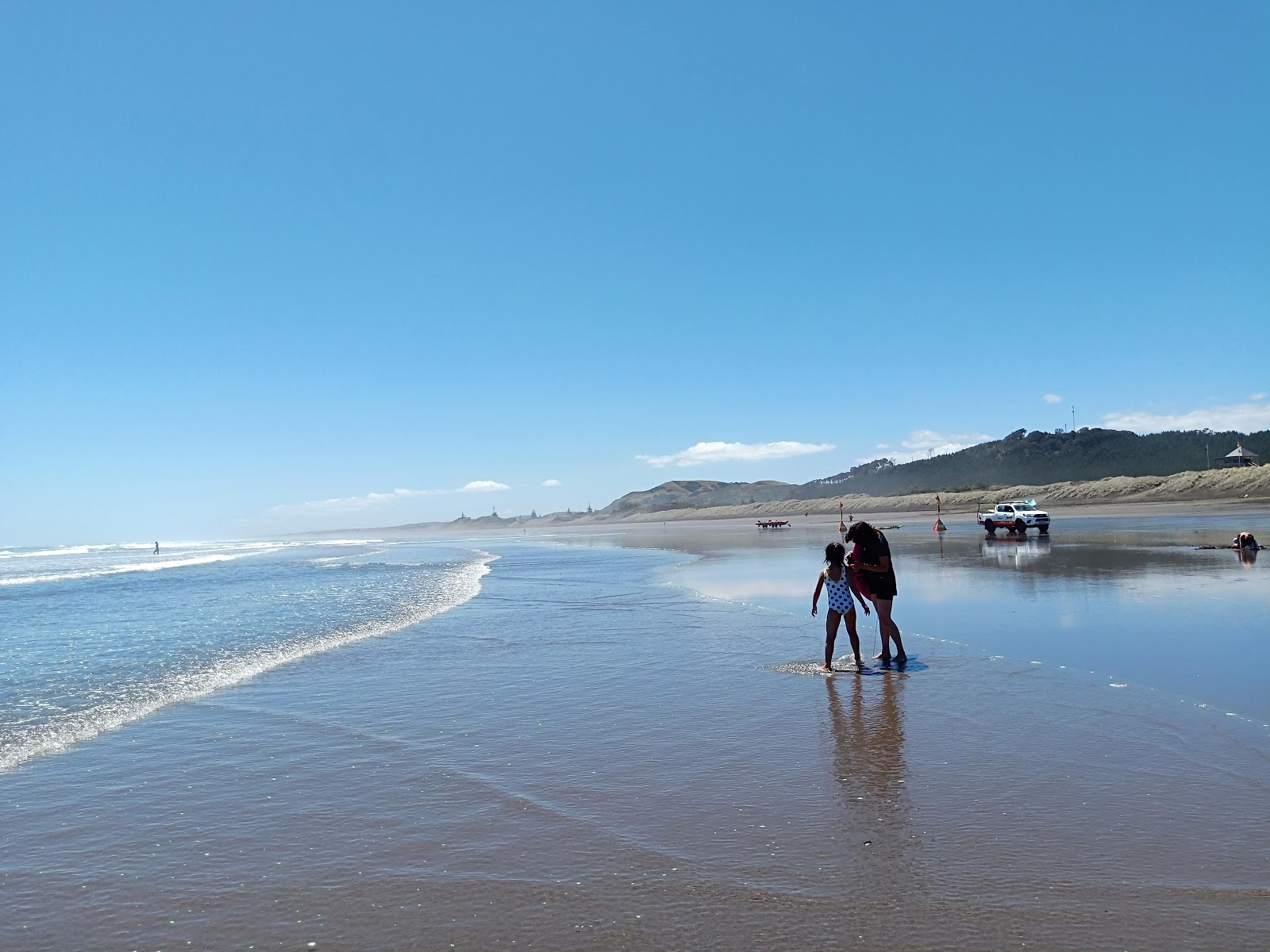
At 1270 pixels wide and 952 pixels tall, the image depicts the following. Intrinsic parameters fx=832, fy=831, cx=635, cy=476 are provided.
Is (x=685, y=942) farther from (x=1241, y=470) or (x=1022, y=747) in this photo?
(x=1241, y=470)

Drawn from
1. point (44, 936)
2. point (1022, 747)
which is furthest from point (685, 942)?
point (1022, 747)

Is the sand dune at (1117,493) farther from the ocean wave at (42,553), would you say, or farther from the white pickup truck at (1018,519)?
the ocean wave at (42,553)

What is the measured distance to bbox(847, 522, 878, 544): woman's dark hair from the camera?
442 inches

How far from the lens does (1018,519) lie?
41219 millimetres

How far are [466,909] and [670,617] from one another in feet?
38.4

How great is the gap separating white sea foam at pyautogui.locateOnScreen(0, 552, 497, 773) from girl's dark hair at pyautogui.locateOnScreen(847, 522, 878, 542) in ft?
27.8

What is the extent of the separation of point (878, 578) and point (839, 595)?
0.62 meters

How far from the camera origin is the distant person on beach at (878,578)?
10703 millimetres

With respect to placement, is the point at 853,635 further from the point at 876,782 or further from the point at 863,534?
the point at 876,782

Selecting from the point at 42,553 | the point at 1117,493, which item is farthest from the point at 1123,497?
the point at 42,553

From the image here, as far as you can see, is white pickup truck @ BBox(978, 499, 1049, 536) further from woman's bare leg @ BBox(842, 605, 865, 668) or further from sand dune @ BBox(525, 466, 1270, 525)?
woman's bare leg @ BBox(842, 605, 865, 668)

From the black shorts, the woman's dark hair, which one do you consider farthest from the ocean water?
the woman's dark hair

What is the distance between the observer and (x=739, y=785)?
6109 mm

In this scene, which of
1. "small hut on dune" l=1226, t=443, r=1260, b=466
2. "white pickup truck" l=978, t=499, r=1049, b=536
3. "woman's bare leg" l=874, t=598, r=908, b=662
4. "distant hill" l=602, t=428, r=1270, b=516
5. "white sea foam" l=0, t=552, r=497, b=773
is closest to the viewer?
"white sea foam" l=0, t=552, r=497, b=773
